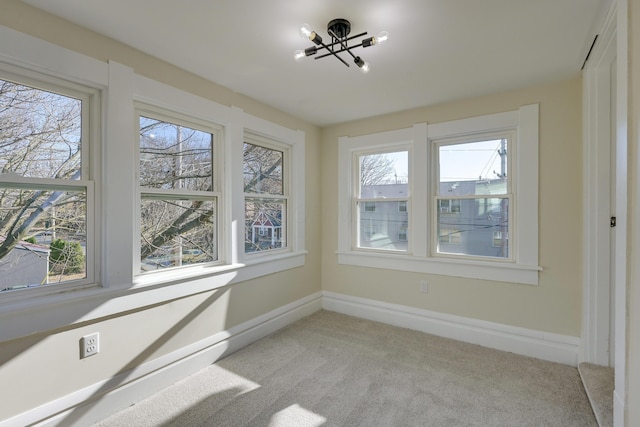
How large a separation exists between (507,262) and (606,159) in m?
1.10

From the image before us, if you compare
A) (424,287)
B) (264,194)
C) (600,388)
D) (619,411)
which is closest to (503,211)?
(424,287)

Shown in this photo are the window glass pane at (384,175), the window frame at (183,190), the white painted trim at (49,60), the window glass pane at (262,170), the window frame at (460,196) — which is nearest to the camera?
the white painted trim at (49,60)

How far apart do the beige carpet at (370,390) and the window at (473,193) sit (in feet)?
3.21

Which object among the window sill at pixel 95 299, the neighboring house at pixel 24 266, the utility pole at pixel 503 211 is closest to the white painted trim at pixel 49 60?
the neighboring house at pixel 24 266

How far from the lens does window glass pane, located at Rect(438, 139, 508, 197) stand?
9.45 feet

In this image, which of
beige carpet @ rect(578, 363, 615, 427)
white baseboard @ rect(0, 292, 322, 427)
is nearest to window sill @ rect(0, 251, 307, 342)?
white baseboard @ rect(0, 292, 322, 427)

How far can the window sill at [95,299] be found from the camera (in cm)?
156

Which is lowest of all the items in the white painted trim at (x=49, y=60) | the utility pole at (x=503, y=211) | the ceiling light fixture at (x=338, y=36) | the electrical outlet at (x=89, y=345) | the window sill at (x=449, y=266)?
the electrical outlet at (x=89, y=345)

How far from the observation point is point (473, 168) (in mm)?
3006

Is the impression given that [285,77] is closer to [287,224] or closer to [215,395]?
[287,224]

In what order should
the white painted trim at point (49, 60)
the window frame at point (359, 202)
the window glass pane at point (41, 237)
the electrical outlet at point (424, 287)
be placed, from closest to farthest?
the white painted trim at point (49, 60) < the window glass pane at point (41, 237) < the electrical outlet at point (424, 287) < the window frame at point (359, 202)

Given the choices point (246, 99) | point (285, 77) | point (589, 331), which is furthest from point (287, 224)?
point (589, 331)

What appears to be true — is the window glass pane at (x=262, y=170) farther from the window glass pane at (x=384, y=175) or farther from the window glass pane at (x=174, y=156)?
the window glass pane at (x=384, y=175)

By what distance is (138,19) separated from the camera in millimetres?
1725
